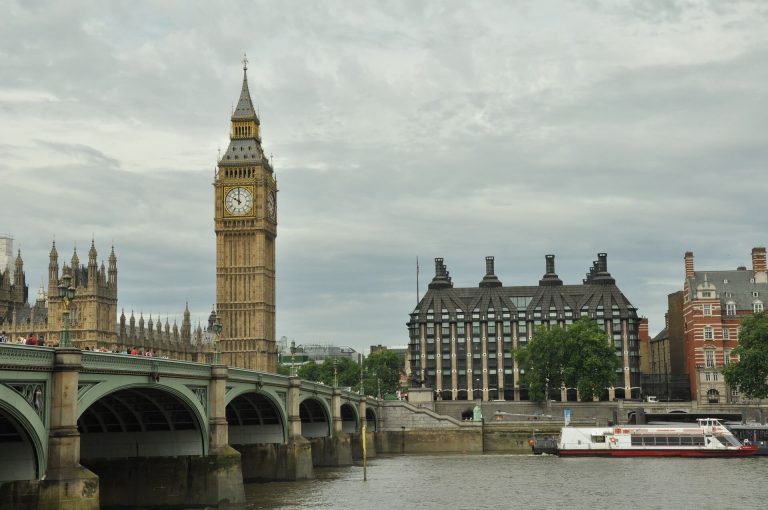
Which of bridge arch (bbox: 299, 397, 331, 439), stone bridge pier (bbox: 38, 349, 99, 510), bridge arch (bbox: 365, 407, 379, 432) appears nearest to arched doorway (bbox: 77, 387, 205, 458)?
stone bridge pier (bbox: 38, 349, 99, 510)

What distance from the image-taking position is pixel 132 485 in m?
54.5

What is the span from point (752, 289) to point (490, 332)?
45.1 metres

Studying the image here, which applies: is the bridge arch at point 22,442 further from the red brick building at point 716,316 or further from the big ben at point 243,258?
the big ben at point 243,258

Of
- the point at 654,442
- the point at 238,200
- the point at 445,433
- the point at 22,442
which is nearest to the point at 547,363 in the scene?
the point at 445,433

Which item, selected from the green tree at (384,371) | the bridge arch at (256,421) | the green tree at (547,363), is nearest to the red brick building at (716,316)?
the green tree at (547,363)

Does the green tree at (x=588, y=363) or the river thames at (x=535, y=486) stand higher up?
the green tree at (x=588, y=363)

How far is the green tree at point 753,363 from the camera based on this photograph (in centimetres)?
11325

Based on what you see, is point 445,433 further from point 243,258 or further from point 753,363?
point 243,258

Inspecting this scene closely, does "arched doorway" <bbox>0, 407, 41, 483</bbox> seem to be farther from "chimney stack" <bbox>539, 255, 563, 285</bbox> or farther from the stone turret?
"chimney stack" <bbox>539, 255, 563, 285</bbox>

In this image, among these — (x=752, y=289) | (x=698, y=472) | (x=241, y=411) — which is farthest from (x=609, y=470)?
(x=752, y=289)

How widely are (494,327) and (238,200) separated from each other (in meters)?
45.6

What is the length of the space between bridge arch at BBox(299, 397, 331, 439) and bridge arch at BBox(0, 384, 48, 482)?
165 feet

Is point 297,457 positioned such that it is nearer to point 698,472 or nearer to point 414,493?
point 414,493

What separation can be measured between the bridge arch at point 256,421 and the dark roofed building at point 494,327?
300 ft
